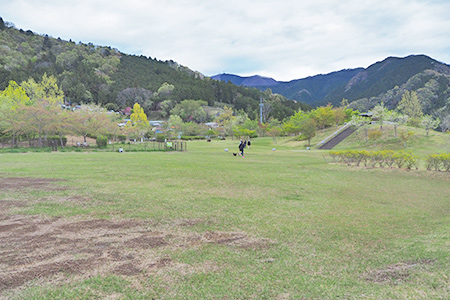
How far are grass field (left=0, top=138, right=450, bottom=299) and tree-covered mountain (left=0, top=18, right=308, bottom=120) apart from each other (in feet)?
330

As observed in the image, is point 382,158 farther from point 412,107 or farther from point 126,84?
point 126,84

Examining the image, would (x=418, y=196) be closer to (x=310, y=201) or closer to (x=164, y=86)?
(x=310, y=201)

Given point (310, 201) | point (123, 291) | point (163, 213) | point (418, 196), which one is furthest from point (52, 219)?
point (418, 196)

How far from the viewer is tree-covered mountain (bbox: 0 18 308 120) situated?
128 meters

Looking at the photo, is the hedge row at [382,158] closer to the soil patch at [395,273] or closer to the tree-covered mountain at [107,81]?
the soil patch at [395,273]

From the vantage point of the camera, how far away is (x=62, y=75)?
140m

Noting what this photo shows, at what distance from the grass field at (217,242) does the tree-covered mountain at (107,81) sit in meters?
101

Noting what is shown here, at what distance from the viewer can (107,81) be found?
496 feet

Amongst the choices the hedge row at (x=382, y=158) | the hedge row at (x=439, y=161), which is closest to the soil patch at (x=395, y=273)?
the hedge row at (x=439, y=161)

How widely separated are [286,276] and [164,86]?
502 feet

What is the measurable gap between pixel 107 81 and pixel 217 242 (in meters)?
163

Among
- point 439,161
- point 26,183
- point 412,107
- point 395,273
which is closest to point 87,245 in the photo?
point 395,273

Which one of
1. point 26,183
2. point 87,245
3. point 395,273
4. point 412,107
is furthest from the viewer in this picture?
point 412,107

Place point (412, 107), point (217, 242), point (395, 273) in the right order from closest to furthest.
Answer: point (395, 273), point (217, 242), point (412, 107)
